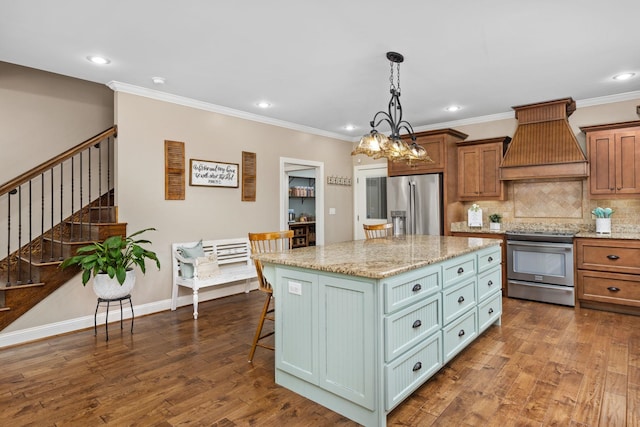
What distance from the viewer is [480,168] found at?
530cm

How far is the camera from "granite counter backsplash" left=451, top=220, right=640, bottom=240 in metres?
4.22

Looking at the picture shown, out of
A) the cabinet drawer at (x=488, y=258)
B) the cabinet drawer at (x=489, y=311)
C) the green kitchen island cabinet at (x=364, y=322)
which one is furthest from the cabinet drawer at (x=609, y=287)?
the green kitchen island cabinet at (x=364, y=322)

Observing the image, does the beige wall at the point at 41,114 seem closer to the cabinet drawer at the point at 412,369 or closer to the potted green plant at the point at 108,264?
the potted green plant at the point at 108,264

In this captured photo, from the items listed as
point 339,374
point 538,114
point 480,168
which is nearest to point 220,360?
point 339,374

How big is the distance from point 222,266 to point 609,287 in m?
4.62

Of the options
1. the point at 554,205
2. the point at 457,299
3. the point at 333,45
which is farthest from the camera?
the point at 554,205

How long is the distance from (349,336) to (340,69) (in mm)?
2558

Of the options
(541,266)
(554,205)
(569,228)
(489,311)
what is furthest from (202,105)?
(569,228)

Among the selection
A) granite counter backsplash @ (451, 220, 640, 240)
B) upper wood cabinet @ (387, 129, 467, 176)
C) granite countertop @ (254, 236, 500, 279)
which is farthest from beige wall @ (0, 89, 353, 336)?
granite counter backsplash @ (451, 220, 640, 240)

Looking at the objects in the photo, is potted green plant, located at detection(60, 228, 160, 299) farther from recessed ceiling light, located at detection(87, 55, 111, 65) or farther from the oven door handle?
the oven door handle

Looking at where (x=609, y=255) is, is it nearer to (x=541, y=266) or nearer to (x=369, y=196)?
(x=541, y=266)

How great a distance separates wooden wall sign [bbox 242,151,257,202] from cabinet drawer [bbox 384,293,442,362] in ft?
11.0

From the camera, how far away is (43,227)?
3.93 m

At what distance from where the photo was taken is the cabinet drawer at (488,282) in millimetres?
3203
